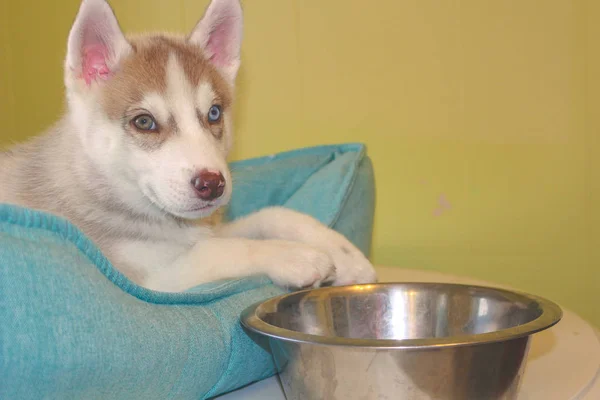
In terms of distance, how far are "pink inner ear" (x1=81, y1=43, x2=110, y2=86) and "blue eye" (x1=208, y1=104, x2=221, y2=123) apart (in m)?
0.25

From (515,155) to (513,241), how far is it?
0.90 feet

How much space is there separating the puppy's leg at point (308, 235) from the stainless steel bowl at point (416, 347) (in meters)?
0.19

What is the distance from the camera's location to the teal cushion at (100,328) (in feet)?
2.80

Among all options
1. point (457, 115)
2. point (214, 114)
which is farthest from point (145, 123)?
point (457, 115)

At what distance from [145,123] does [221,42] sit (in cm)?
44

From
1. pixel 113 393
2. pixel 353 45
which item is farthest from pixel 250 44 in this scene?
pixel 113 393

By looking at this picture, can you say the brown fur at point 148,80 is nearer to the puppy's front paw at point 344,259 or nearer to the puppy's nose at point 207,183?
the puppy's nose at point 207,183

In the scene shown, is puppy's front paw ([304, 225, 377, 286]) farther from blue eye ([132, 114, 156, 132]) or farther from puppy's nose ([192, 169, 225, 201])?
blue eye ([132, 114, 156, 132])

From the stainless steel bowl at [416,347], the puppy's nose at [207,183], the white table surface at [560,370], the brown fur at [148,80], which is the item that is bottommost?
the white table surface at [560,370]

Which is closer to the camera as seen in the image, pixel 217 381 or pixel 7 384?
pixel 7 384

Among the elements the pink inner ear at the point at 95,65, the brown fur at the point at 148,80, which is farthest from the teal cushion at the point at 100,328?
Result: the pink inner ear at the point at 95,65

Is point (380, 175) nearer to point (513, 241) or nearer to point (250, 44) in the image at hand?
point (513, 241)

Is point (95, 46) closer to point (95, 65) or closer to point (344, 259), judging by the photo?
point (95, 65)

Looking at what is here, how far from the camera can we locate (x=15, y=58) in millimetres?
2725
